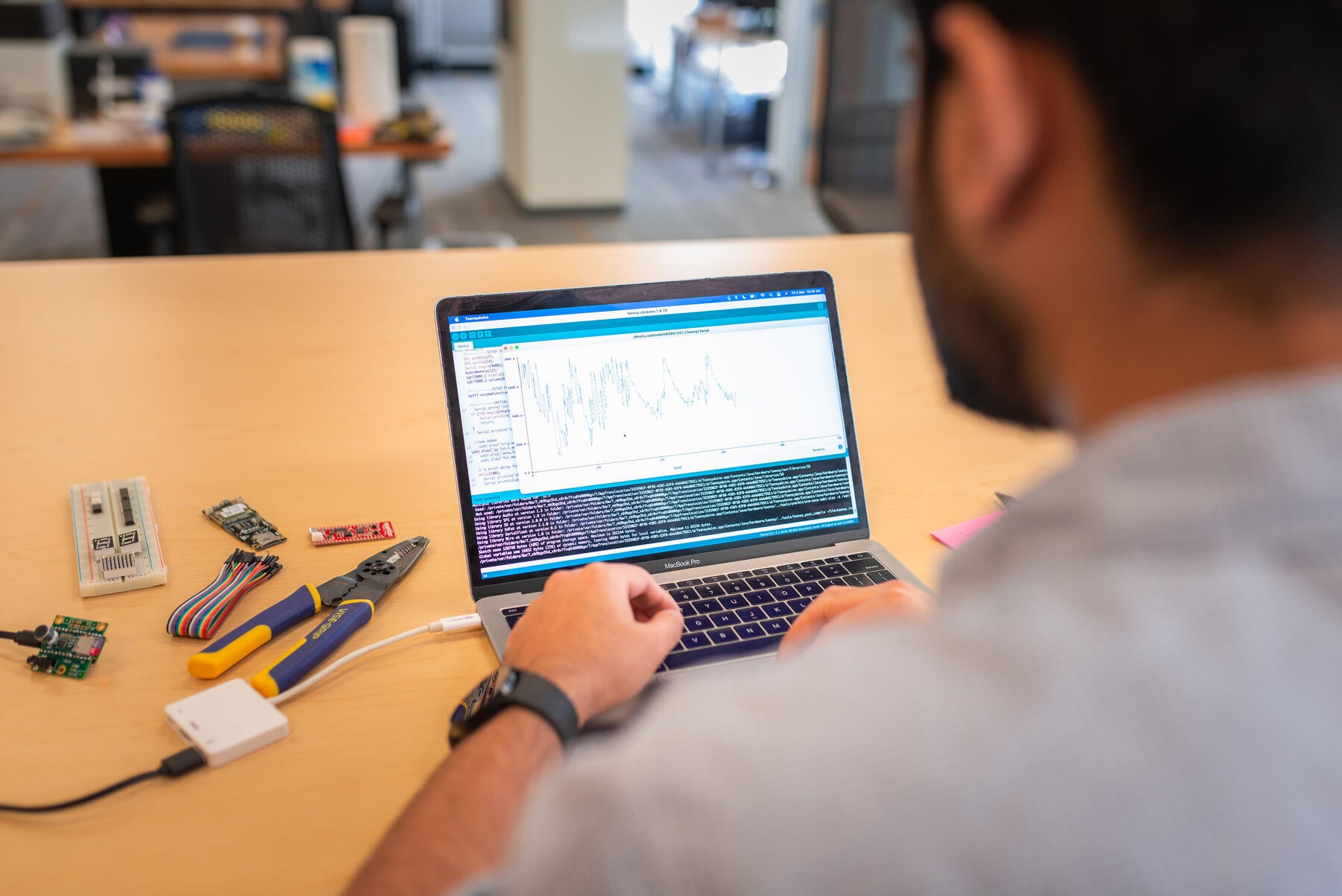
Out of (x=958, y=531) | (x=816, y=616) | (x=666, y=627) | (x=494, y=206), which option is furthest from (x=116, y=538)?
A: (x=494, y=206)

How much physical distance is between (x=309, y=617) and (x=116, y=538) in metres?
0.23

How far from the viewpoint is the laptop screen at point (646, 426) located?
0.96 metres

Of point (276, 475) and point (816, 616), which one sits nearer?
point (816, 616)

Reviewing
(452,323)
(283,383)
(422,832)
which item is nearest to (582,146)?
(283,383)

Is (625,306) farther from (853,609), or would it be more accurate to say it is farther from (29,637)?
(29,637)

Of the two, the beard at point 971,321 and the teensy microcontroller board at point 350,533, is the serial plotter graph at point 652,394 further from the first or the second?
the beard at point 971,321

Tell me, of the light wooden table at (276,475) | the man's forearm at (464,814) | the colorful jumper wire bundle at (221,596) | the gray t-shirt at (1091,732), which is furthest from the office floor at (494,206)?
the gray t-shirt at (1091,732)

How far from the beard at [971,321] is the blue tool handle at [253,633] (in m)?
0.61

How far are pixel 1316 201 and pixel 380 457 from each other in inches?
38.8

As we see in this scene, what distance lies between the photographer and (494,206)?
16.5 feet

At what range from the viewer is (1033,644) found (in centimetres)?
41

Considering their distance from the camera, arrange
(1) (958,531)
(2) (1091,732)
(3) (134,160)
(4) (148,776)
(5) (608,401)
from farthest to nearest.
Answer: (3) (134,160) → (1) (958,531) → (5) (608,401) → (4) (148,776) → (2) (1091,732)

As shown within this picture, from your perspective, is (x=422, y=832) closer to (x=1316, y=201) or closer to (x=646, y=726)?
(x=646, y=726)

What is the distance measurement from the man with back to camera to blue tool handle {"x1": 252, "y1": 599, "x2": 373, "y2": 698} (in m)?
0.44
